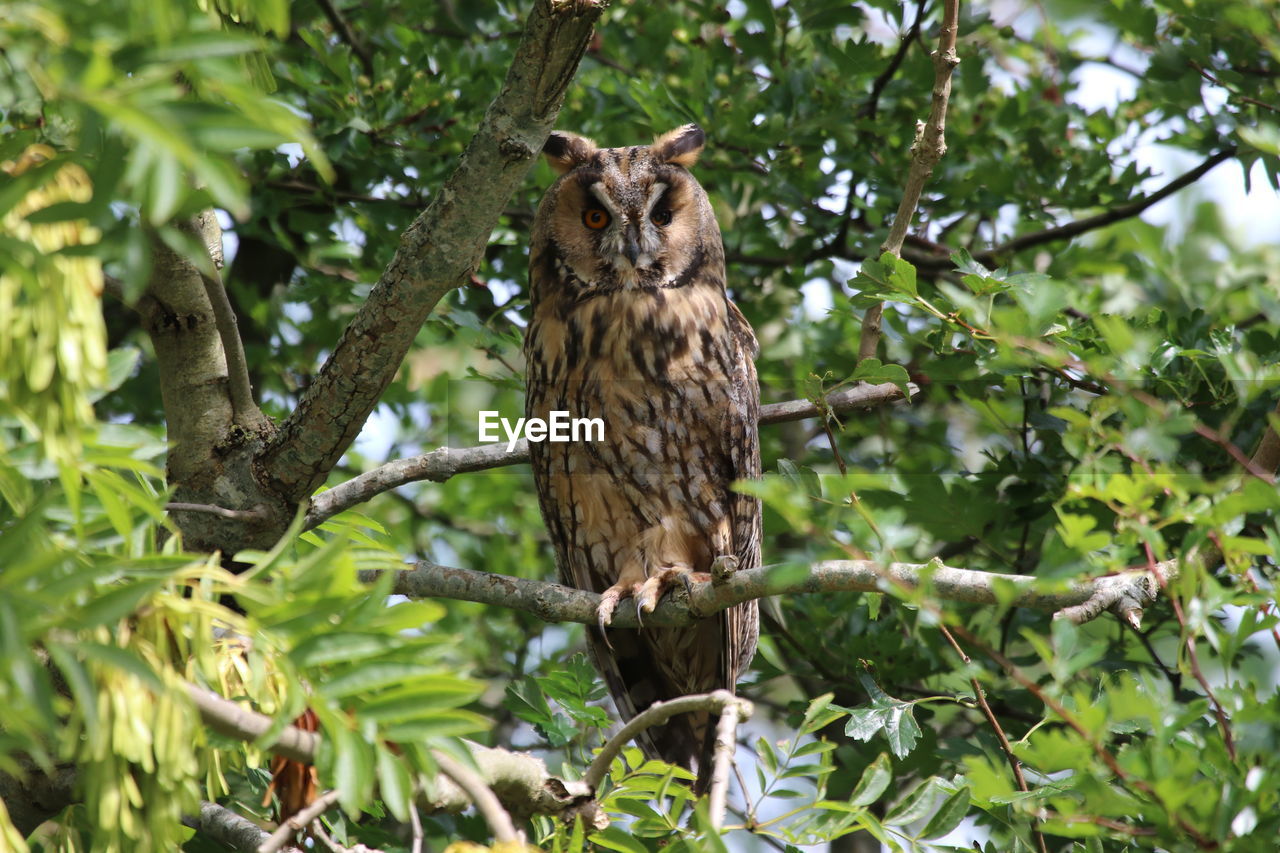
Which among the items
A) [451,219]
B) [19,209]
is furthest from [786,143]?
[19,209]

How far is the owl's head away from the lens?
2877 millimetres

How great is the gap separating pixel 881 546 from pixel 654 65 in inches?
101

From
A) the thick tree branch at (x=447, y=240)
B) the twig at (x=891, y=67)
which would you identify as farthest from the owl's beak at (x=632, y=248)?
the thick tree branch at (x=447, y=240)

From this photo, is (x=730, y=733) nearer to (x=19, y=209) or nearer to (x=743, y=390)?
(x=19, y=209)

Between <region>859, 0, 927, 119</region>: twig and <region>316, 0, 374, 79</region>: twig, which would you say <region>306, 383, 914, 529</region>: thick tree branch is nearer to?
<region>859, 0, 927, 119</region>: twig

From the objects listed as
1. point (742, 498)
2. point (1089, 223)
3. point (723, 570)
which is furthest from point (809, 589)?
point (1089, 223)

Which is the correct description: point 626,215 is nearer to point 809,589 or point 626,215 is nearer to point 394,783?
point 809,589

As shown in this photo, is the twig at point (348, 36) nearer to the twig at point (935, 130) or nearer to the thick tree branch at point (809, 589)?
the thick tree branch at point (809, 589)

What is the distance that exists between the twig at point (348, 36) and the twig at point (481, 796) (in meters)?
2.37

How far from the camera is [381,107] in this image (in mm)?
2969

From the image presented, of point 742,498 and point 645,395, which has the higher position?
point 645,395

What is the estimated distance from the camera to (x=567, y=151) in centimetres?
301

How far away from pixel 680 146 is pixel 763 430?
1319mm

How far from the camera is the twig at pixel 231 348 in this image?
6.95ft
